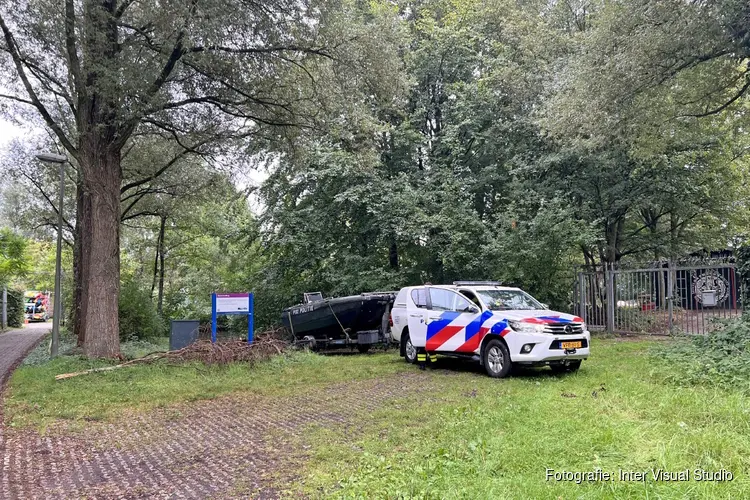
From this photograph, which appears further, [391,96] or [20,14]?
[391,96]

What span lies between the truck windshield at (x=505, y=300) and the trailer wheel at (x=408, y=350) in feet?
7.30

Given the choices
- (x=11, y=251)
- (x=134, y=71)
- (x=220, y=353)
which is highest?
(x=134, y=71)

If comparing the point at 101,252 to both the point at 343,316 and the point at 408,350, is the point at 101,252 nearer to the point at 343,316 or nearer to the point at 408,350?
the point at 343,316

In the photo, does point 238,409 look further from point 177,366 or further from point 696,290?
point 696,290

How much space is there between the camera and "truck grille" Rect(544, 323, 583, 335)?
881 centimetres

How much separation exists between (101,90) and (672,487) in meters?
11.4

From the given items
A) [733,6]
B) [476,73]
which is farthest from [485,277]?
[733,6]

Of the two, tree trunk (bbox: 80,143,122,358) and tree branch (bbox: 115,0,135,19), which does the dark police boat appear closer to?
tree trunk (bbox: 80,143,122,358)

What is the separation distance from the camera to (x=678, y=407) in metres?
5.89

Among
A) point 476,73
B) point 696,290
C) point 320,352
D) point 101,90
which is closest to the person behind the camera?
point 101,90

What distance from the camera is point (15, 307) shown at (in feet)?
117

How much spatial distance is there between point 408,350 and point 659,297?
752 centimetres

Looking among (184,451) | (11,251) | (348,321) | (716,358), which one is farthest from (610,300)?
(11,251)

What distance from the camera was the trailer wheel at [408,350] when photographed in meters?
11.7
